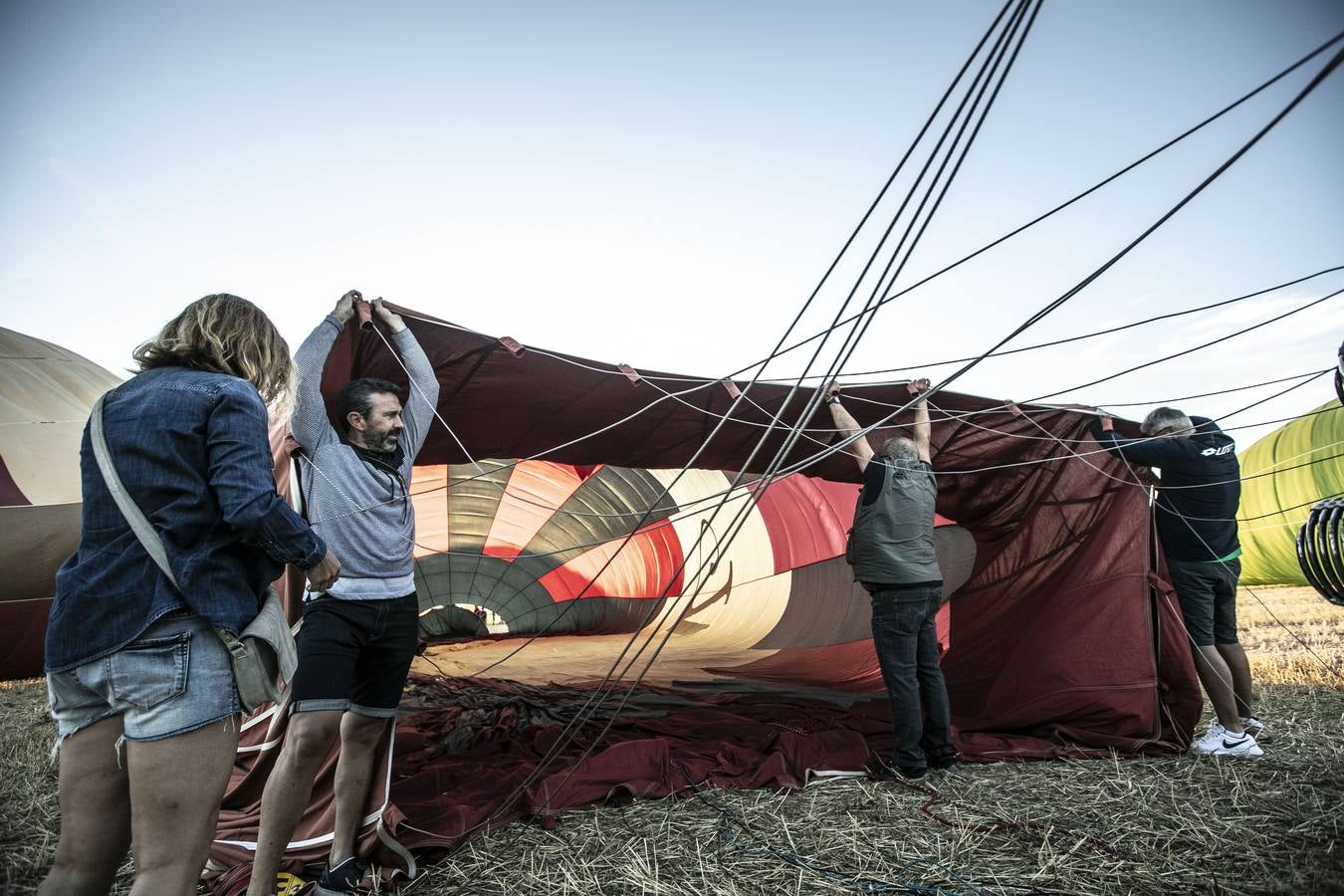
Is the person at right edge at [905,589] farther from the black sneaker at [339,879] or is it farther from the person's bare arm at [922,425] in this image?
the black sneaker at [339,879]

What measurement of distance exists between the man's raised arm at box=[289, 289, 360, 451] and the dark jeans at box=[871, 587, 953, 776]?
192 centimetres

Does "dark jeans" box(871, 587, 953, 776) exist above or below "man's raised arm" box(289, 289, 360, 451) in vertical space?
below

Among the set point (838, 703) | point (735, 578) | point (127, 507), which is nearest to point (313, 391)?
point (127, 507)

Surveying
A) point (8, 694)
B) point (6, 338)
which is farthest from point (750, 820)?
point (6, 338)

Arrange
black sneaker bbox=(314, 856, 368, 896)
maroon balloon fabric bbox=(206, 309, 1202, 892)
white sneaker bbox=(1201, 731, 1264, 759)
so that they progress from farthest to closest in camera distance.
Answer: white sneaker bbox=(1201, 731, 1264, 759) < maroon balloon fabric bbox=(206, 309, 1202, 892) < black sneaker bbox=(314, 856, 368, 896)

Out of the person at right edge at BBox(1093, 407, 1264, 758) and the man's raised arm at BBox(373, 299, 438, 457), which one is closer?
the man's raised arm at BBox(373, 299, 438, 457)

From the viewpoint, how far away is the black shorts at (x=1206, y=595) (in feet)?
10.3

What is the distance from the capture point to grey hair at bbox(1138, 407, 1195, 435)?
10.5 feet

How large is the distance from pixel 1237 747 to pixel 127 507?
138 inches

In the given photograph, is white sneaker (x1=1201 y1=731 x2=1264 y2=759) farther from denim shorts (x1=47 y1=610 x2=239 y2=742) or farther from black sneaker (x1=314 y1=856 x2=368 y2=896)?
denim shorts (x1=47 y1=610 x2=239 y2=742)

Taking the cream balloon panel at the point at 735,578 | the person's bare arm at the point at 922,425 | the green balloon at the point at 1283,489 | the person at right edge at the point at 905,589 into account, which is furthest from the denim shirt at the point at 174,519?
the green balloon at the point at 1283,489

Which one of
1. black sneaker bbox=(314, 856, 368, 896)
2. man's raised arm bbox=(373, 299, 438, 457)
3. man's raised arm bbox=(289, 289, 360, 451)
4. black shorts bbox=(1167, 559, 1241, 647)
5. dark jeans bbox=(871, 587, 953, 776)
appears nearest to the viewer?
black sneaker bbox=(314, 856, 368, 896)

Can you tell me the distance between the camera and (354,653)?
1799mm

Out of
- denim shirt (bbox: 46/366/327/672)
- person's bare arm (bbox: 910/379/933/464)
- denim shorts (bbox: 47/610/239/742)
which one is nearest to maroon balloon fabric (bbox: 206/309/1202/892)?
person's bare arm (bbox: 910/379/933/464)
